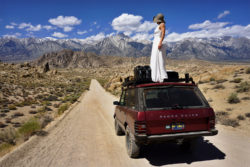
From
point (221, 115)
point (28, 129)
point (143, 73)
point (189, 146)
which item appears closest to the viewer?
point (189, 146)

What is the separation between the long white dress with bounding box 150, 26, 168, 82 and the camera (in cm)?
573

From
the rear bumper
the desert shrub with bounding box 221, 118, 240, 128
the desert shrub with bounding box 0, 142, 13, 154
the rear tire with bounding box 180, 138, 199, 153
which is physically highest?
A: the rear bumper

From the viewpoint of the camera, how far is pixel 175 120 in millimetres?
4449

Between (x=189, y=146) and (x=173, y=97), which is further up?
(x=173, y=97)

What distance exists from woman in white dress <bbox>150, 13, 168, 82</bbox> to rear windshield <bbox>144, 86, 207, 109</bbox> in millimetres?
906

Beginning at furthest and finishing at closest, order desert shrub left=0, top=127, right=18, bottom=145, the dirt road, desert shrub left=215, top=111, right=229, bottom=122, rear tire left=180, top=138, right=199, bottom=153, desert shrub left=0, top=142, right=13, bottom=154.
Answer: desert shrub left=215, top=111, right=229, bottom=122, desert shrub left=0, top=127, right=18, bottom=145, desert shrub left=0, top=142, right=13, bottom=154, rear tire left=180, top=138, right=199, bottom=153, the dirt road

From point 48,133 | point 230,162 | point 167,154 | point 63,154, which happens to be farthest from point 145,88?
point 48,133

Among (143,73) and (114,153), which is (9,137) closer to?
(114,153)

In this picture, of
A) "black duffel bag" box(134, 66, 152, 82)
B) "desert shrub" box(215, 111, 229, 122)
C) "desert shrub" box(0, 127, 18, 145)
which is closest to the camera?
"black duffel bag" box(134, 66, 152, 82)

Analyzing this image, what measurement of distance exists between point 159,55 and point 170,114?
2204mm

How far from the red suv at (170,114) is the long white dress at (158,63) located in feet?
3.16

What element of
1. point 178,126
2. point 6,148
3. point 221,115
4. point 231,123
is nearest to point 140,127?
point 178,126

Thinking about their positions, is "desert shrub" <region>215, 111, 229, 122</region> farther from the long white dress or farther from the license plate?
the license plate

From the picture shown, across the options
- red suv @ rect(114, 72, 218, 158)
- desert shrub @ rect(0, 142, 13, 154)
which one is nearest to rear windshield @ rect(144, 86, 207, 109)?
red suv @ rect(114, 72, 218, 158)
